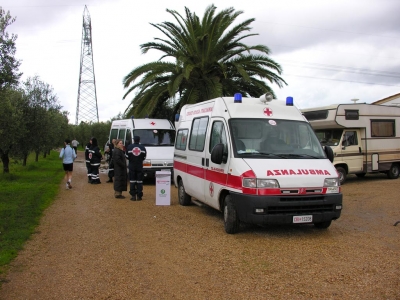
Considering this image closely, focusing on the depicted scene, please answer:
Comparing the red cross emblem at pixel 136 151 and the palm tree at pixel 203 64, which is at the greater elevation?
the palm tree at pixel 203 64

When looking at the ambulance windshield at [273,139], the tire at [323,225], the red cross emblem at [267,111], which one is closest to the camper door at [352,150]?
the ambulance windshield at [273,139]

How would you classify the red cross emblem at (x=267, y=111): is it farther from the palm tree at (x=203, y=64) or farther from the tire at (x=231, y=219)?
the palm tree at (x=203, y=64)

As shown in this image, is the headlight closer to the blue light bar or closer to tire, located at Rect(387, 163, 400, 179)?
the blue light bar

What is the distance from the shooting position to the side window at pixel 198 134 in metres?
9.10

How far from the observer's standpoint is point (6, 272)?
5.46 meters

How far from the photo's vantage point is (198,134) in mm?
9500

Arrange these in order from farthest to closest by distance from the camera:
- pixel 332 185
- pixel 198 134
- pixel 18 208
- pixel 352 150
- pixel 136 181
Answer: pixel 352 150
pixel 136 181
pixel 18 208
pixel 198 134
pixel 332 185

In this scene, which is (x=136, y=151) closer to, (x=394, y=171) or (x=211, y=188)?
(x=211, y=188)

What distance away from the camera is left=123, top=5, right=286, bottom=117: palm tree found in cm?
1639

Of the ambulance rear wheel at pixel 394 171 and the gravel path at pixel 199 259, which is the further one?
the ambulance rear wheel at pixel 394 171

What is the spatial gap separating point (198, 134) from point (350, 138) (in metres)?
7.77

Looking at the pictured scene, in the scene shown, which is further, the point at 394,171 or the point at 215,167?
the point at 394,171

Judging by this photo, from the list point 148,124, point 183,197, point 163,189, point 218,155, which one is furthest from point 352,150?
point 218,155

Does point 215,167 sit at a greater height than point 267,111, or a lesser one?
lesser
